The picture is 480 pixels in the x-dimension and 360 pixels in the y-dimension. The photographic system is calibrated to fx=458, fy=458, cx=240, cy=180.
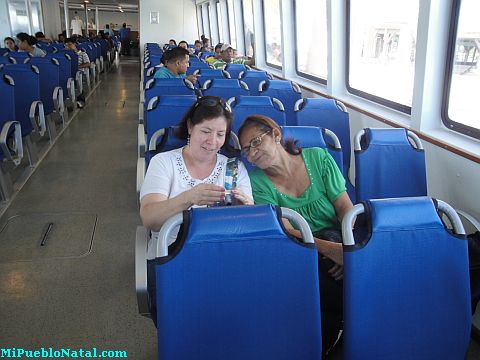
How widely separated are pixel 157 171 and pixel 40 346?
3.41 feet

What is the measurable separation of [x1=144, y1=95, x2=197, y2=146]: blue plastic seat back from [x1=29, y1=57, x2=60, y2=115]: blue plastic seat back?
9.05ft

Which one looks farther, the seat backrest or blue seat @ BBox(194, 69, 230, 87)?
blue seat @ BBox(194, 69, 230, 87)

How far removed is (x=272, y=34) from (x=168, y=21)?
7971 millimetres

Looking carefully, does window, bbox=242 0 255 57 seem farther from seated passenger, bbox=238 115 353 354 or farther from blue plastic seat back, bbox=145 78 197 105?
seated passenger, bbox=238 115 353 354

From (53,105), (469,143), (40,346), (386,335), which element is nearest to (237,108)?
(469,143)

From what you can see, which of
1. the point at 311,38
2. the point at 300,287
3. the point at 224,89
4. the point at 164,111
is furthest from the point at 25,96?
the point at 300,287

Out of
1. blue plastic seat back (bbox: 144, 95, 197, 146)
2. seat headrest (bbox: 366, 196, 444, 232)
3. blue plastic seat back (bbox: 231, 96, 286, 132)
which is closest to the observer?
seat headrest (bbox: 366, 196, 444, 232)

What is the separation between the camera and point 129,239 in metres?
3.22

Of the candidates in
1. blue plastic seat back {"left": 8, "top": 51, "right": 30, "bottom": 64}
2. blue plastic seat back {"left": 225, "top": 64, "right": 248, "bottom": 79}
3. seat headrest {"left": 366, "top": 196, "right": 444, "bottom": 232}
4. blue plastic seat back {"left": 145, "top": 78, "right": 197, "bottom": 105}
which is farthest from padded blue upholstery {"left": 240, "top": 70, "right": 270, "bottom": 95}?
seat headrest {"left": 366, "top": 196, "right": 444, "bottom": 232}

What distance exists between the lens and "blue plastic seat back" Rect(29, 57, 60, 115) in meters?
5.30

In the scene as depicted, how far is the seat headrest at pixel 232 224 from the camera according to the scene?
1213 millimetres

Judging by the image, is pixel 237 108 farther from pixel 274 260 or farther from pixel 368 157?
pixel 274 260

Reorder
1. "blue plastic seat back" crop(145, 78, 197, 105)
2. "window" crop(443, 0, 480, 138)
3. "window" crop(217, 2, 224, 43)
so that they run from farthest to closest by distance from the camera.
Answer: "window" crop(217, 2, 224, 43) < "blue plastic seat back" crop(145, 78, 197, 105) < "window" crop(443, 0, 480, 138)

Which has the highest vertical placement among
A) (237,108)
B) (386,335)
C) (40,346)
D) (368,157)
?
(237,108)
